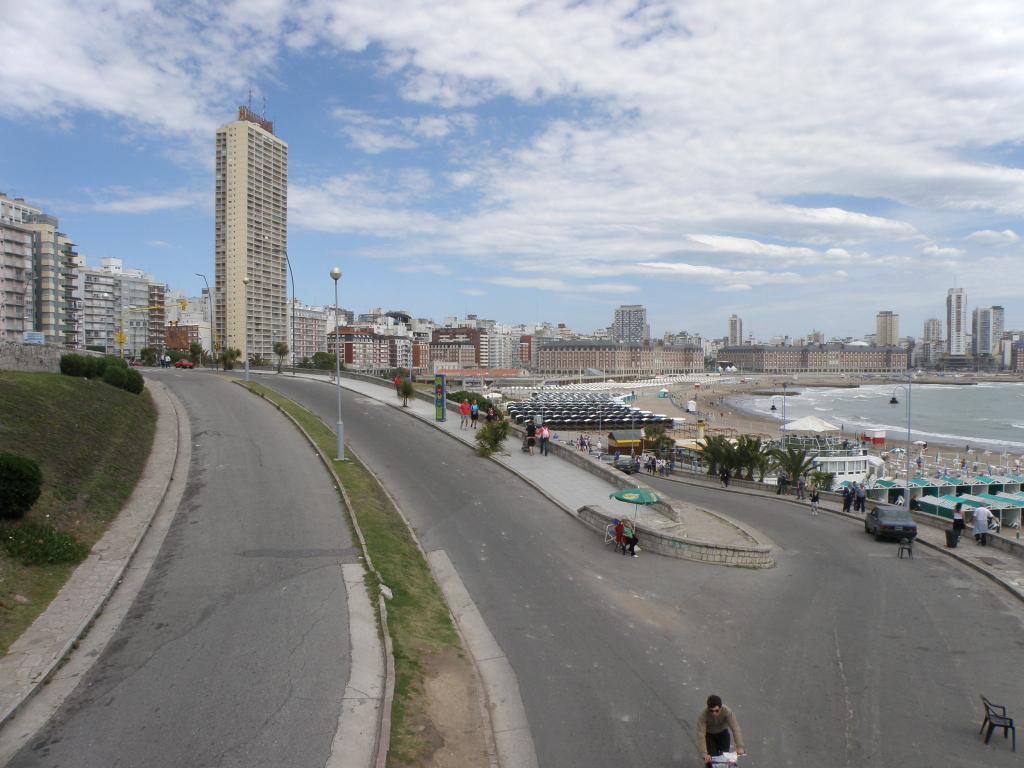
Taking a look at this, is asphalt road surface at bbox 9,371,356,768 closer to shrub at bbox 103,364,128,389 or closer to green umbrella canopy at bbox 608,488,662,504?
green umbrella canopy at bbox 608,488,662,504

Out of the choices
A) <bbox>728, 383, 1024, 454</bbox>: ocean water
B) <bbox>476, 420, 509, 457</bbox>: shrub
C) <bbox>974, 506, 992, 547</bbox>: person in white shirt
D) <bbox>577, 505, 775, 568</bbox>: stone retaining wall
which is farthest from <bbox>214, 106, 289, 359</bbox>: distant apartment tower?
<bbox>974, 506, 992, 547</bbox>: person in white shirt

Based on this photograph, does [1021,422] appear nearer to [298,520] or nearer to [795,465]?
[795,465]

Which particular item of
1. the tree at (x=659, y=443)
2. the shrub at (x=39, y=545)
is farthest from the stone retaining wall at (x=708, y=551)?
the tree at (x=659, y=443)

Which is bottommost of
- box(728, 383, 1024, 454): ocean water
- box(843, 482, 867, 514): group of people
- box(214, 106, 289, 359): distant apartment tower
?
box(728, 383, 1024, 454): ocean water

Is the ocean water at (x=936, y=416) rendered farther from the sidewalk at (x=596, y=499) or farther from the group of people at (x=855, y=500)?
the sidewalk at (x=596, y=499)

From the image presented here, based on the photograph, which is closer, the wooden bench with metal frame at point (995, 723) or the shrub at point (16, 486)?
the wooden bench with metal frame at point (995, 723)

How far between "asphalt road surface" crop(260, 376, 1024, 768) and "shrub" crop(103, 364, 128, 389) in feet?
48.3

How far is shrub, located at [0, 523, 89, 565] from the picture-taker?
9.27 m

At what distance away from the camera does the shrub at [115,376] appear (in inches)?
964

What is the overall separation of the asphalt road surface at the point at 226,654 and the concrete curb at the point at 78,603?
426mm

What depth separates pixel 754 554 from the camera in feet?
43.0

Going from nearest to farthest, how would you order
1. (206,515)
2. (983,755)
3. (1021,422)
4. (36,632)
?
(983,755) → (36,632) → (206,515) → (1021,422)

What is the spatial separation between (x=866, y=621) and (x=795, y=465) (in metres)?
15.0

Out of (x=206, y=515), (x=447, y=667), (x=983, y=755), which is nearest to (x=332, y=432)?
(x=206, y=515)
